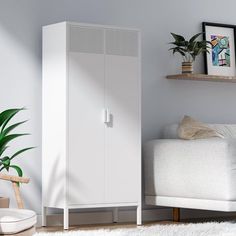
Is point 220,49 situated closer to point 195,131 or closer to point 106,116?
point 195,131

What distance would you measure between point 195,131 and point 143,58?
867 mm

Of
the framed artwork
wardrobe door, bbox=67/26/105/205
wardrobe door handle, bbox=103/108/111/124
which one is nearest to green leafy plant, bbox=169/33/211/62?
the framed artwork

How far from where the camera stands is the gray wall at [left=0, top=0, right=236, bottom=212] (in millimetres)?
5441

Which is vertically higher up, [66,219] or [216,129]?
[216,129]

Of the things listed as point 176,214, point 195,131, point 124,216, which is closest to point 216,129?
point 195,131

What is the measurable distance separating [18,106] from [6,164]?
2.62 ft

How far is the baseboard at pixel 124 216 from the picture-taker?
216 inches

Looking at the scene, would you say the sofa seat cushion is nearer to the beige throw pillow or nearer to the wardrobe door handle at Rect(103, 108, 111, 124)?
the wardrobe door handle at Rect(103, 108, 111, 124)

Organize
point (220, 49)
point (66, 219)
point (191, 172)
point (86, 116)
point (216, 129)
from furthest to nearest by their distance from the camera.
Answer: point (220, 49), point (216, 129), point (191, 172), point (86, 116), point (66, 219)

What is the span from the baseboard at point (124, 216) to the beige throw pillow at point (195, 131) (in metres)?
0.79

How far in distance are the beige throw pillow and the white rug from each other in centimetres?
73

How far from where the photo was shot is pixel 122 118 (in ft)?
18.1

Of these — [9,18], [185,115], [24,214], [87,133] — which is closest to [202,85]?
[185,115]

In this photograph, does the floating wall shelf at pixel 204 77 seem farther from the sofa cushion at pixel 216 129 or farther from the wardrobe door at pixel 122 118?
the wardrobe door at pixel 122 118
